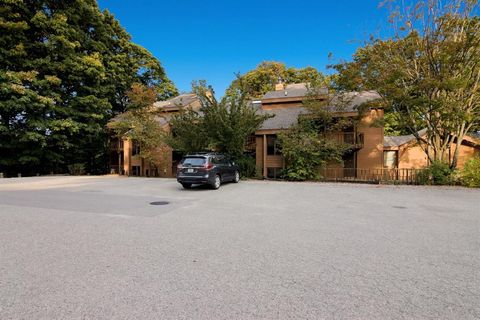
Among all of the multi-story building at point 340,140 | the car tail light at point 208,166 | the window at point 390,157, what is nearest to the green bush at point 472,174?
the multi-story building at point 340,140

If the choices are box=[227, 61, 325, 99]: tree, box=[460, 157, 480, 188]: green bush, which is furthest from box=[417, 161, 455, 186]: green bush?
box=[227, 61, 325, 99]: tree

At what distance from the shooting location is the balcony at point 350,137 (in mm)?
17452

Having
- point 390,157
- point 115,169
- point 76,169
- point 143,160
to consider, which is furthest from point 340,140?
point 76,169

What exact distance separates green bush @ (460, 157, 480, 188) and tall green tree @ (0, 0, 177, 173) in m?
27.0

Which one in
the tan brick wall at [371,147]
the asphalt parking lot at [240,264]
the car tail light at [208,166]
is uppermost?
the tan brick wall at [371,147]

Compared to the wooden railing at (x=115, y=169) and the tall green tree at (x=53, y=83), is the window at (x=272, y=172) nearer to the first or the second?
the wooden railing at (x=115, y=169)

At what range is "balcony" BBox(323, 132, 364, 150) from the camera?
1745cm

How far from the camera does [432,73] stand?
13.5m

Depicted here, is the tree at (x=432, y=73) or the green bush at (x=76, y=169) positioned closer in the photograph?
the tree at (x=432, y=73)

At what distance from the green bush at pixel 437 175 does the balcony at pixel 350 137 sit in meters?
4.57

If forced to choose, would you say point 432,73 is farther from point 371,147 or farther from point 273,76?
point 273,76

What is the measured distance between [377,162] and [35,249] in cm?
2013

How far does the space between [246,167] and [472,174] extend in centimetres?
1182

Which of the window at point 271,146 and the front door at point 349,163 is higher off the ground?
the window at point 271,146
